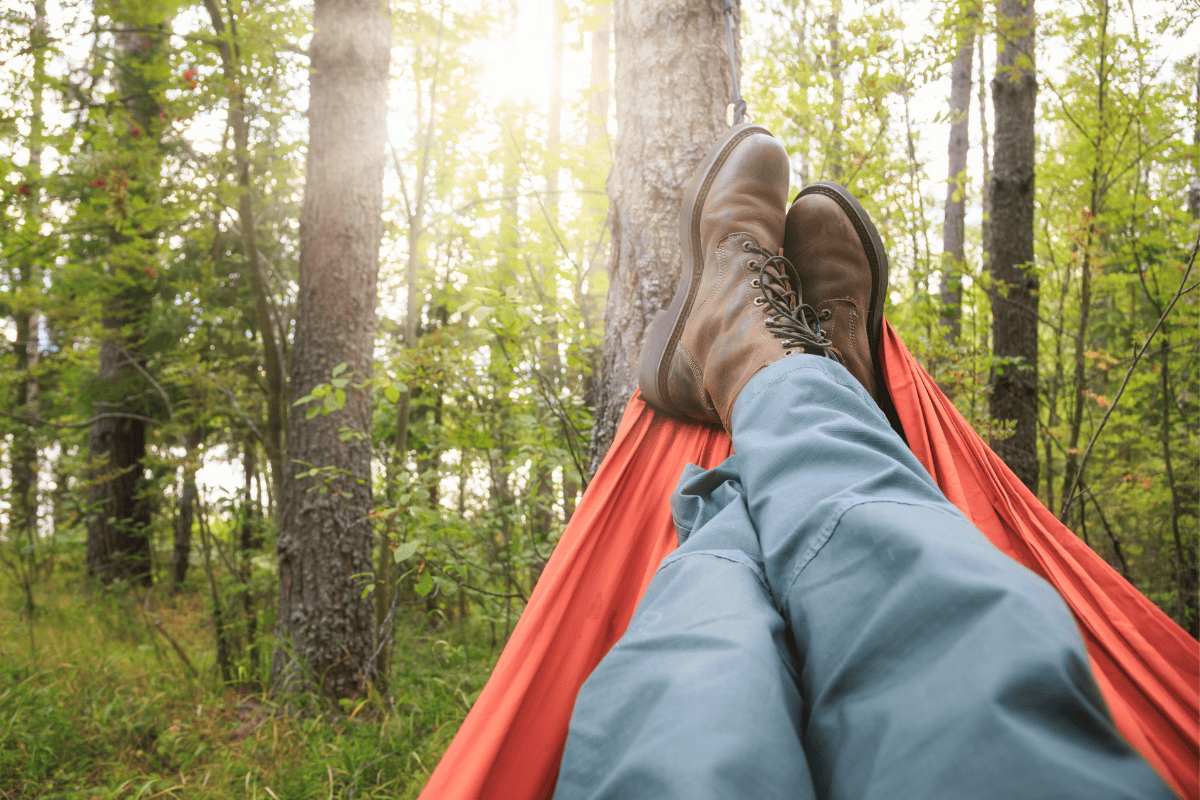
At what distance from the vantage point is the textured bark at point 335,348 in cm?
240

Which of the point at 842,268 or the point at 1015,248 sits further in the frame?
the point at 1015,248

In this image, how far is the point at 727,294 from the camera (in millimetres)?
1210

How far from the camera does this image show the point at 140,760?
1965 mm

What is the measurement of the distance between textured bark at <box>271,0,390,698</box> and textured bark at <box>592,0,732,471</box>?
1.54 metres

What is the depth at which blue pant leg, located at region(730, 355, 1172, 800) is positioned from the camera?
42 centimetres

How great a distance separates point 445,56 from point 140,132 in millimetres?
1530

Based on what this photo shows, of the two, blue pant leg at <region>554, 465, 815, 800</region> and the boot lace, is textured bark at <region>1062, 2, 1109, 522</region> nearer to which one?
the boot lace

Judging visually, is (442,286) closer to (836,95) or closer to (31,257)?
(836,95)

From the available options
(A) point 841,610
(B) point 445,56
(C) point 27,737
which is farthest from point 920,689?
(B) point 445,56

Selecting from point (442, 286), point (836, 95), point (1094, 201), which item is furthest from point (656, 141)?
point (1094, 201)

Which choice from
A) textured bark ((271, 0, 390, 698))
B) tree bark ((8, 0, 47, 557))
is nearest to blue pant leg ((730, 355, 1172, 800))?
textured bark ((271, 0, 390, 698))

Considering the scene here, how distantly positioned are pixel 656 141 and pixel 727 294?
0.47m

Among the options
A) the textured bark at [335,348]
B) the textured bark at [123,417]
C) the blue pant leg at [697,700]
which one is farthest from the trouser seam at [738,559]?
the textured bark at [123,417]

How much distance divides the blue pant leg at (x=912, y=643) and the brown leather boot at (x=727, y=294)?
0.30 m
